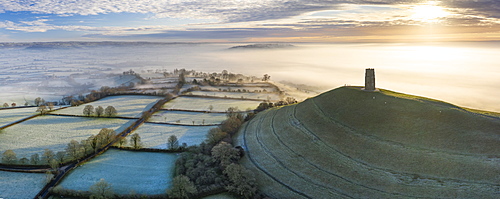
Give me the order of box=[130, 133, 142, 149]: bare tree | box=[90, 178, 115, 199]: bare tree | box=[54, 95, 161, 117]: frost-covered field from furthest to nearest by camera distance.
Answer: box=[54, 95, 161, 117]: frost-covered field
box=[130, 133, 142, 149]: bare tree
box=[90, 178, 115, 199]: bare tree

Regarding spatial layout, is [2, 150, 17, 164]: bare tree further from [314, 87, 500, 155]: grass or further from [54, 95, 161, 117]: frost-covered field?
[314, 87, 500, 155]: grass

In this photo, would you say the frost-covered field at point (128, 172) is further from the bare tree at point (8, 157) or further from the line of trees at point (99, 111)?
the line of trees at point (99, 111)

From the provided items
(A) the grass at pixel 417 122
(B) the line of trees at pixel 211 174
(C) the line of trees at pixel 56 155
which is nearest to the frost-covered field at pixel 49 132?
(C) the line of trees at pixel 56 155

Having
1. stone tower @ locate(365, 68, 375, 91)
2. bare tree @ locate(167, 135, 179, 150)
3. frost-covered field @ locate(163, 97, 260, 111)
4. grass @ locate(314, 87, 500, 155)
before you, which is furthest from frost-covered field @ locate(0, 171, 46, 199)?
stone tower @ locate(365, 68, 375, 91)

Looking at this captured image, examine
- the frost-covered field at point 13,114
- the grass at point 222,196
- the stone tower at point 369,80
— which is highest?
the stone tower at point 369,80

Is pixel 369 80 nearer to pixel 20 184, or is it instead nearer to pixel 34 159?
pixel 20 184
